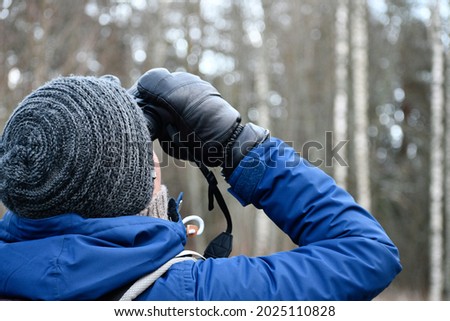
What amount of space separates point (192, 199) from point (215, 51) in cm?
472

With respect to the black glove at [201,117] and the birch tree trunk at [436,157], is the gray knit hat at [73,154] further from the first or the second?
the birch tree trunk at [436,157]

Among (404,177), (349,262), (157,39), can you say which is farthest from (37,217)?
(404,177)

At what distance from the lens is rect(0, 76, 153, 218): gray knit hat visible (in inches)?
43.6

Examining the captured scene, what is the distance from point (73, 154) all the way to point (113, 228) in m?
0.18

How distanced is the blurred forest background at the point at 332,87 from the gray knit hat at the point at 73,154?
9.55 m

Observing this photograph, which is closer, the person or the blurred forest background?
the person

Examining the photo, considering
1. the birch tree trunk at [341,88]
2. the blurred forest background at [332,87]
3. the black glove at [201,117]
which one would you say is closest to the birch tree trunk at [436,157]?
the blurred forest background at [332,87]

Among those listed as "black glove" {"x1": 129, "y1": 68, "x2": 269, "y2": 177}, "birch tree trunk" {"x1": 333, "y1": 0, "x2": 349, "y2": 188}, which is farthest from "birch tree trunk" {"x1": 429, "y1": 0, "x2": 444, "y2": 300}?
"black glove" {"x1": 129, "y1": 68, "x2": 269, "y2": 177}

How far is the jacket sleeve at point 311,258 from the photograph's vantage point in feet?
3.66

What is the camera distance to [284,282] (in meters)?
1.12

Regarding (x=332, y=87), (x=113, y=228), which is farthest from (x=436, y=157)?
(x=113, y=228)

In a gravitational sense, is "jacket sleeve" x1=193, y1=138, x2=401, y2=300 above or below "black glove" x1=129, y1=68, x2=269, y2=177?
below

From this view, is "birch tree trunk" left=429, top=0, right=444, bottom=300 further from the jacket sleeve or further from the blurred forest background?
the jacket sleeve

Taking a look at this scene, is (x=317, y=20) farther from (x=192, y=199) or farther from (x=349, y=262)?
(x=349, y=262)
